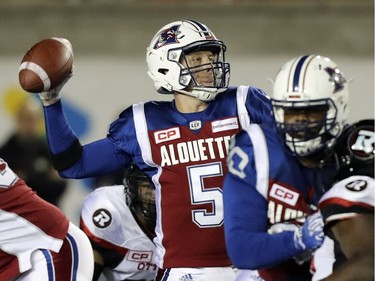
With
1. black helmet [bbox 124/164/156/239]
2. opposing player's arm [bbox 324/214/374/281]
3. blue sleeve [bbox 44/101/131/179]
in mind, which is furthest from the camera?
black helmet [bbox 124/164/156/239]

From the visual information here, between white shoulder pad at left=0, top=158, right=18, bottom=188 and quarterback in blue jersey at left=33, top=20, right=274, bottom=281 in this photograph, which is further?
white shoulder pad at left=0, top=158, right=18, bottom=188

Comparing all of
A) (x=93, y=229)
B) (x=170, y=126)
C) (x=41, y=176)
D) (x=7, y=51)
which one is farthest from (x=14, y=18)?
(x=170, y=126)

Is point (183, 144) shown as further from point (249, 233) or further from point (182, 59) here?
point (249, 233)

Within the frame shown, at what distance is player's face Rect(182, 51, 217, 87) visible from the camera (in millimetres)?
3990

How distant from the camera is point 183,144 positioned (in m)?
3.97

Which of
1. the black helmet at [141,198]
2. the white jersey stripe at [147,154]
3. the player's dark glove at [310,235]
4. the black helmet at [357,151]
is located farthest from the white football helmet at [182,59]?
the player's dark glove at [310,235]

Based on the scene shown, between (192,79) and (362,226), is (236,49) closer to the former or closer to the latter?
(192,79)

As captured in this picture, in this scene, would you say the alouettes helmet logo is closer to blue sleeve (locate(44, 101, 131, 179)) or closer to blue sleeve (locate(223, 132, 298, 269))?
blue sleeve (locate(44, 101, 131, 179))

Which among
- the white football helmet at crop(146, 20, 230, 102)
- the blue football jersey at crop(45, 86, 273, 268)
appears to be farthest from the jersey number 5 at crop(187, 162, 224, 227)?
the white football helmet at crop(146, 20, 230, 102)

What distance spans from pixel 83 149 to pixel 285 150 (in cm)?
92

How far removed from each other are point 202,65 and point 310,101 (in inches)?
27.9

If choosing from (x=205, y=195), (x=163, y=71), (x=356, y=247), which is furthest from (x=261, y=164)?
(x=163, y=71)

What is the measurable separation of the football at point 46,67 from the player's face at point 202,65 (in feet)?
1.34

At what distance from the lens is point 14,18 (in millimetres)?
6688
